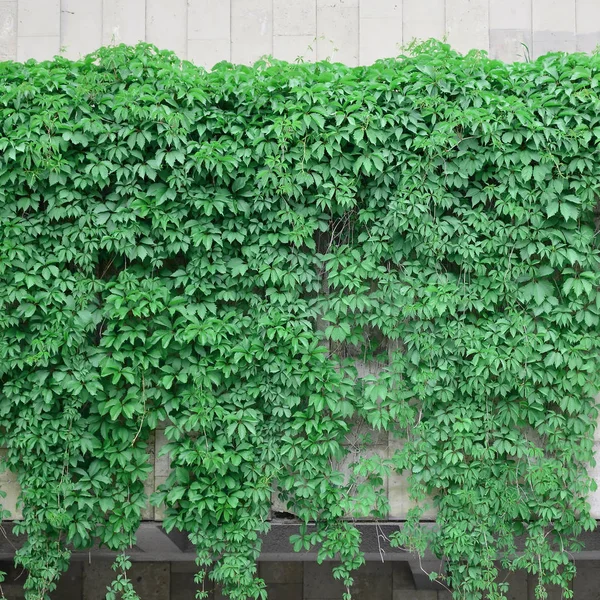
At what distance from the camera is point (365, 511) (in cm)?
344

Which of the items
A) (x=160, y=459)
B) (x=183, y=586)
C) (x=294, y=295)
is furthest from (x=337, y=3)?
(x=183, y=586)

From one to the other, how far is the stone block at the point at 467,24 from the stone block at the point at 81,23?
204 centimetres

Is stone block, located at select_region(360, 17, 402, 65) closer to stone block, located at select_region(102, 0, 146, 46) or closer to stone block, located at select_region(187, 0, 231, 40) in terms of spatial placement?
stone block, located at select_region(187, 0, 231, 40)

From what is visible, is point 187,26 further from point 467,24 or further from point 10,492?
point 10,492

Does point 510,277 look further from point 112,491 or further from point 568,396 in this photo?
point 112,491

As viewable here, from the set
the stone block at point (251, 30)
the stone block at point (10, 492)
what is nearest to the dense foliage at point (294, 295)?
the stone block at point (10, 492)

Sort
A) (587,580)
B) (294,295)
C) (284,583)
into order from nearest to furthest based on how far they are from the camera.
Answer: (294,295)
(587,580)
(284,583)

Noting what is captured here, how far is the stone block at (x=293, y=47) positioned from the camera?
382 centimetres

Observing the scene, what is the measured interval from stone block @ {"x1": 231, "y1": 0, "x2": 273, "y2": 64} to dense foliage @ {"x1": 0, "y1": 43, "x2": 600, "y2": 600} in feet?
1.48

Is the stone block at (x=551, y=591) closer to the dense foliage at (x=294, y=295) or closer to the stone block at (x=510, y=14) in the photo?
the dense foliage at (x=294, y=295)

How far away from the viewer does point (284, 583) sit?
521cm

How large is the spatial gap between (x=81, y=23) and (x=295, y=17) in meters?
1.25

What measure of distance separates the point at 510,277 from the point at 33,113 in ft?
8.60

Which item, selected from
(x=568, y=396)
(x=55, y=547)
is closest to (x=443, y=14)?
(x=568, y=396)
